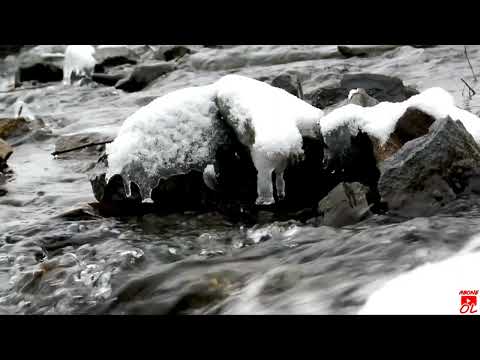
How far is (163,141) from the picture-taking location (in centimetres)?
441

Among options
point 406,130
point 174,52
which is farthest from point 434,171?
point 174,52

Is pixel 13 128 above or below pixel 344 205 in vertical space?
below

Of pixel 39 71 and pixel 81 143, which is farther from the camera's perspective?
pixel 39 71

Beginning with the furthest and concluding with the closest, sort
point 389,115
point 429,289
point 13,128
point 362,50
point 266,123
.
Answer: point 362,50, point 13,128, point 389,115, point 266,123, point 429,289

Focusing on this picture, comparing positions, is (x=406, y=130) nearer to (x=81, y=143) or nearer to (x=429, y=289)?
(x=429, y=289)

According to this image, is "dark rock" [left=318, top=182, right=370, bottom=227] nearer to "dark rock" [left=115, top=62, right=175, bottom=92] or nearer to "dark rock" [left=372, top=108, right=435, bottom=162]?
"dark rock" [left=372, top=108, right=435, bottom=162]

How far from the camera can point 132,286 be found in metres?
3.08

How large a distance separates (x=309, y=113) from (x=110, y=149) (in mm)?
1432

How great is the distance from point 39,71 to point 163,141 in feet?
32.1

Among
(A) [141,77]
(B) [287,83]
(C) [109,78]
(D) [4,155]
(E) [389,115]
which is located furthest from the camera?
(C) [109,78]

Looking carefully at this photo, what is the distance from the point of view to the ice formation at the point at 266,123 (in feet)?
13.3

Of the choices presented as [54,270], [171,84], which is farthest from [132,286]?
[171,84]

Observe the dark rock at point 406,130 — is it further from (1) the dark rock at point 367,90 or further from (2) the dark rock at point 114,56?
(2) the dark rock at point 114,56
